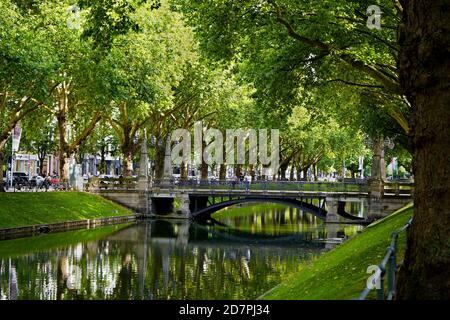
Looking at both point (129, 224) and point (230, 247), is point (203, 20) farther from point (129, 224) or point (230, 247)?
point (129, 224)

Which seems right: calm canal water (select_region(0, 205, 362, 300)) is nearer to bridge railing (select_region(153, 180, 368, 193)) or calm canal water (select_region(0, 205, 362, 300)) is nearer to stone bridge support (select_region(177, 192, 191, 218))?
bridge railing (select_region(153, 180, 368, 193))

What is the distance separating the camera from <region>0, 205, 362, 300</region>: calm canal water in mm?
25906

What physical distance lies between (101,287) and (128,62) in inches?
927

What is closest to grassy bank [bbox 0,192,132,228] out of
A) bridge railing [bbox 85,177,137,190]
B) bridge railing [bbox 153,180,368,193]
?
bridge railing [bbox 85,177,137,190]

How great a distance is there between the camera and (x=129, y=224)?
56.7 metres

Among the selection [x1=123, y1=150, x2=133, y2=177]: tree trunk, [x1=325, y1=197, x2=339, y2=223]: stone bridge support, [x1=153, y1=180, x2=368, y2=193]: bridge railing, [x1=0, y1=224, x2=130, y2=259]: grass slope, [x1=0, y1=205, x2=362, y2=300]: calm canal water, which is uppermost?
[x1=123, y1=150, x2=133, y2=177]: tree trunk

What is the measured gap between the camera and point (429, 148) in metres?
9.76

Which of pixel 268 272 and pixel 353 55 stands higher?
pixel 353 55

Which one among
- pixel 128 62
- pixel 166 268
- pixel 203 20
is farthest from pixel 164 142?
pixel 203 20

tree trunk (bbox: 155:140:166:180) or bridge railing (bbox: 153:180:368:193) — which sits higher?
tree trunk (bbox: 155:140:166:180)

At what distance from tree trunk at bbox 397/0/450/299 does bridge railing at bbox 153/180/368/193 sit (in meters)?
49.2

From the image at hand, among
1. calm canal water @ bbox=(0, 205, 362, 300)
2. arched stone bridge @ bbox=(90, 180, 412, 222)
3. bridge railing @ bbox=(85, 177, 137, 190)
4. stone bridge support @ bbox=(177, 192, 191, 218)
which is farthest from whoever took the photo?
stone bridge support @ bbox=(177, 192, 191, 218)

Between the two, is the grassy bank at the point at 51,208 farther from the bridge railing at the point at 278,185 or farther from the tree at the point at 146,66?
the bridge railing at the point at 278,185

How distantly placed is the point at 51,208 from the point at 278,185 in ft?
73.0
